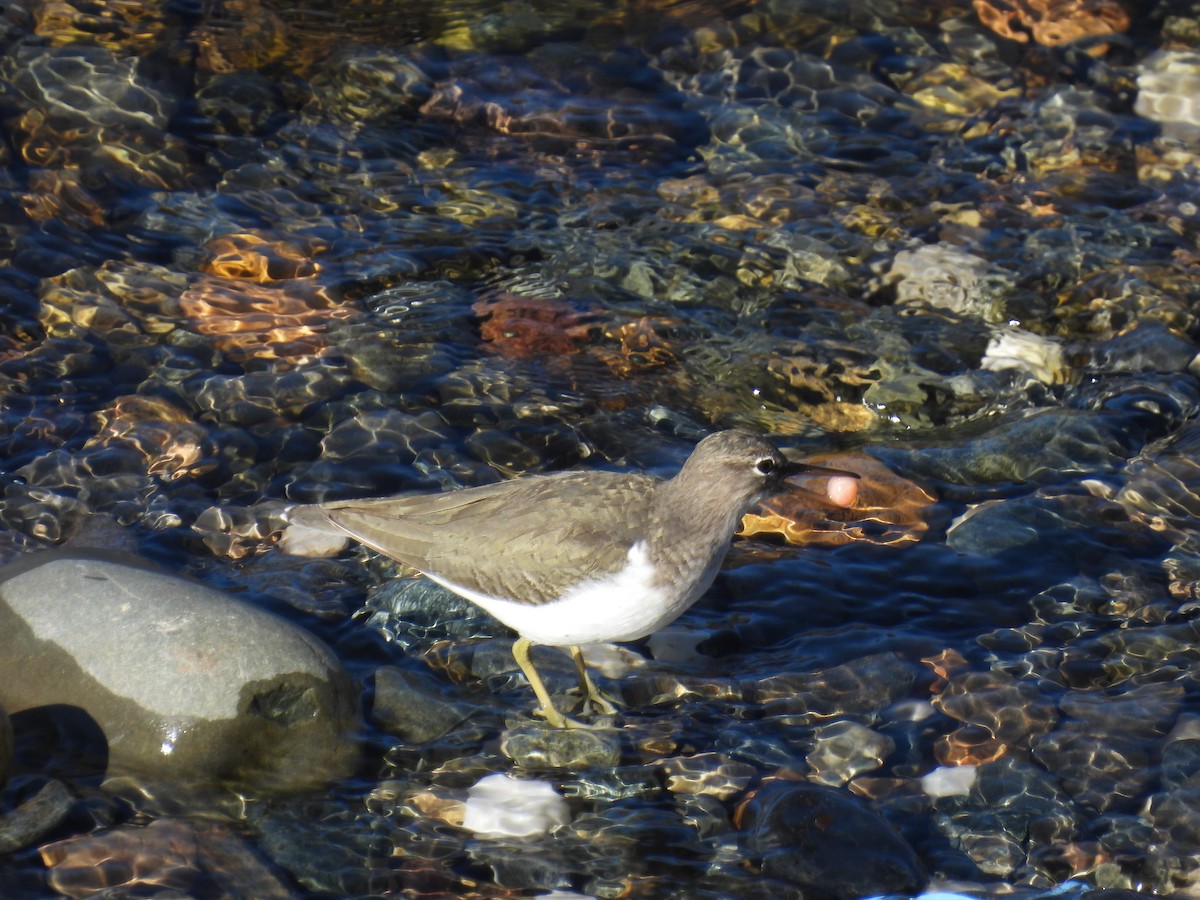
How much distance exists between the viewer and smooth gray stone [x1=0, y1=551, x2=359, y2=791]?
197 inches

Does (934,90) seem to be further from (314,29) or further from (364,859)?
(364,859)

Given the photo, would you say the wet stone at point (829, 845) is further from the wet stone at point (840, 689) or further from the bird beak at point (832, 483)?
the bird beak at point (832, 483)

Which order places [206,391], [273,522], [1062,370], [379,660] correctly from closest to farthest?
[379,660]
[273,522]
[206,391]
[1062,370]

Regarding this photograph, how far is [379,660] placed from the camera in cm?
587

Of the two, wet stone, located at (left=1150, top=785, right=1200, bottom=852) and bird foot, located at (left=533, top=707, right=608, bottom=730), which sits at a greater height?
wet stone, located at (left=1150, top=785, right=1200, bottom=852)

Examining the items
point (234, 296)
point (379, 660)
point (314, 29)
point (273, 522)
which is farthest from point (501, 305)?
point (314, 29)

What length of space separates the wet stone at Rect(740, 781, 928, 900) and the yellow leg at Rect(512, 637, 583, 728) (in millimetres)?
917

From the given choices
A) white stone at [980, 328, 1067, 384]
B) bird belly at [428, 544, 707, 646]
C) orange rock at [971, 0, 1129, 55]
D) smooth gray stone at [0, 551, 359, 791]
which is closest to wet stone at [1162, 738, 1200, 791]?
bird belly at [428, 544, 707, 646]

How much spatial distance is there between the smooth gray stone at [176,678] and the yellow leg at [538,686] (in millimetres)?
796

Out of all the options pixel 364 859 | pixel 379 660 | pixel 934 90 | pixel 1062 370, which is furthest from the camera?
pixel 934 90

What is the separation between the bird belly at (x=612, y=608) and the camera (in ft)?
17.1

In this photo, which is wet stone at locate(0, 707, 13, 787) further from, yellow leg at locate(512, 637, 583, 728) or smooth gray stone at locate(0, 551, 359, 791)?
yellow leg at locate(512, 637, 583, 728)

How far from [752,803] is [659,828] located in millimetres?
395

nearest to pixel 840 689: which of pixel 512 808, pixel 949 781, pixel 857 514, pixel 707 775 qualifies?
pixel 949 781
